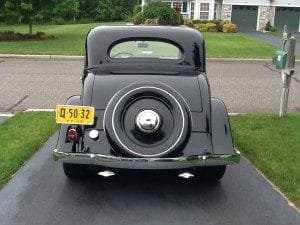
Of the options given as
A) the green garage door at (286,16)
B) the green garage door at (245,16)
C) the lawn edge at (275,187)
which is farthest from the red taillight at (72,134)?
the green garage door at (286,16)

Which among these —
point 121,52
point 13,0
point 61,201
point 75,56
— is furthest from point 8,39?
point 61,201

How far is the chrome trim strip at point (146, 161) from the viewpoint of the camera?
398cm

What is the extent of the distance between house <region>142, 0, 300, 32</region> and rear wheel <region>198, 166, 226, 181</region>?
102 ft

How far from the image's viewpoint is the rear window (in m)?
5.41

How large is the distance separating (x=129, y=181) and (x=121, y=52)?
1.79 metres

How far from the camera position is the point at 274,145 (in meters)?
6.06

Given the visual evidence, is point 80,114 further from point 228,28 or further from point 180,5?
point 180,5

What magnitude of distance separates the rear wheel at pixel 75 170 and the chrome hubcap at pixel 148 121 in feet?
3.28

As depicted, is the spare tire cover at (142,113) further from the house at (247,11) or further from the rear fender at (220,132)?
the house at (247,11)

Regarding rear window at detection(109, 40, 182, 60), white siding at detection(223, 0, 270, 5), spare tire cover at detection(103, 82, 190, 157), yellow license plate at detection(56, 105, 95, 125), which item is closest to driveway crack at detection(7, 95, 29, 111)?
rear window at detection(109, 40, 182, 60)

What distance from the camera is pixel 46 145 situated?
6094 mm

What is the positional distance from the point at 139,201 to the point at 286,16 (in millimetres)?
34837

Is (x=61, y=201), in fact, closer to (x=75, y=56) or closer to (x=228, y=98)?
(x=228, y=98)

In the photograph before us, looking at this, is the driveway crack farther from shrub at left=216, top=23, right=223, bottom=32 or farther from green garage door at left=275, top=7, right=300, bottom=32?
green garage door at left=275, top=7, right=300, bottom=32
